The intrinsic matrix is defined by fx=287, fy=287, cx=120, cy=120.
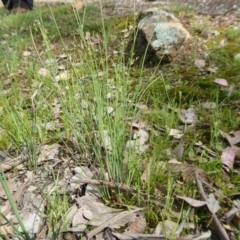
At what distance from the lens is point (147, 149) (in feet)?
4.05

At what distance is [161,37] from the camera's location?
6.35ft

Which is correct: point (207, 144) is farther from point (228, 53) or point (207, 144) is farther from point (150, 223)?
point (228, 53)

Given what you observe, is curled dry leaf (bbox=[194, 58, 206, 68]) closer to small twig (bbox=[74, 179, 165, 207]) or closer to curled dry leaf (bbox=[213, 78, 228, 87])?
curled dry leaf (bbox=[213, 78, 228, 87])

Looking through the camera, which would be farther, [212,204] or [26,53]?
[26,53]

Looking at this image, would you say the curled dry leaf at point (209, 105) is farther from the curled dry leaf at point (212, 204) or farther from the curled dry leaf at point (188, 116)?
the curled dry leaf at point (212, 204)

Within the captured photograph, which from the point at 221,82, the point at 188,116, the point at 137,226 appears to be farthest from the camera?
the point at 221,82

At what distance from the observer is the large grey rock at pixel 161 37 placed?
191cm

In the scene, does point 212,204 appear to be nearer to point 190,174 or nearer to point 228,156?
point 190,174

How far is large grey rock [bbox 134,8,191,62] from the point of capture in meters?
1.91

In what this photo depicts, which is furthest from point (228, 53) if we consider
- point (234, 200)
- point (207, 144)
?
point (234, 200)

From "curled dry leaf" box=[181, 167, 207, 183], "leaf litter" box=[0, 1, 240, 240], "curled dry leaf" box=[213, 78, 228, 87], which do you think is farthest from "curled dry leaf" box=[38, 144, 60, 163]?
"curled dry leaf" box=[213, 78, 228, 87]

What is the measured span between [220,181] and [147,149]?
0.32 m

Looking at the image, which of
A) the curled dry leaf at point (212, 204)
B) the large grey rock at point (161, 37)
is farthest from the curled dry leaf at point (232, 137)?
the large grey rock at point (161, 37)

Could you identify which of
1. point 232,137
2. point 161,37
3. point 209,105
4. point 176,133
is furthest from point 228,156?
point 161,37
